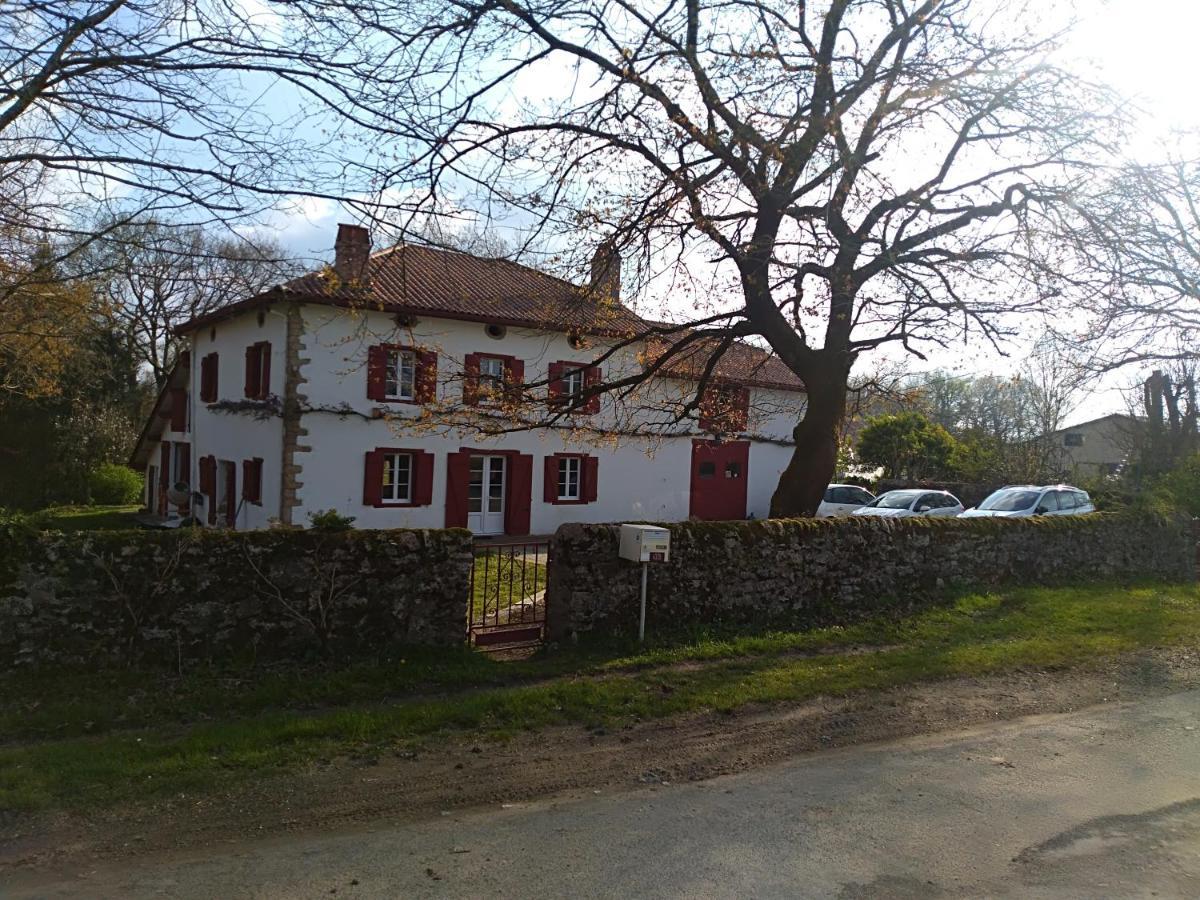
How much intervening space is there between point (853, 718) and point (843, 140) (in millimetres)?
6485

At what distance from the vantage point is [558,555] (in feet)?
28.4

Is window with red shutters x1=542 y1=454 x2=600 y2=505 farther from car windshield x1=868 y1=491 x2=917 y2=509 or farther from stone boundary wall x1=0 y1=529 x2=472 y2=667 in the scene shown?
stone boundary wall x1=0 y1=529 x2=472 y2=667

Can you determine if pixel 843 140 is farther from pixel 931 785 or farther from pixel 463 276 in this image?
pixel 463 276

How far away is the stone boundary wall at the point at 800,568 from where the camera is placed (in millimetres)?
8695

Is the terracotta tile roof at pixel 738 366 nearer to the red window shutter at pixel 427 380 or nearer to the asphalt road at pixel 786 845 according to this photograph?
the red window shutter at pixel 427 380

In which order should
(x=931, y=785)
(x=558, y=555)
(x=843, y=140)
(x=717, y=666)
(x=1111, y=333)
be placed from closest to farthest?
(x=931, y=785), (x=717, y=666), (x=558, y=555), (x=843, y=140), (x=1111, y=333)

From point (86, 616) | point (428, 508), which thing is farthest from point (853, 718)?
point (428, 508)

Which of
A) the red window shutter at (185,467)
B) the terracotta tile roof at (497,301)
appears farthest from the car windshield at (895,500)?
the red window shutter at (185,467)

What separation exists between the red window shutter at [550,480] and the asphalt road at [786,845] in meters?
18.2

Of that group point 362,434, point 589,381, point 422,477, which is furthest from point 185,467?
point 589,381

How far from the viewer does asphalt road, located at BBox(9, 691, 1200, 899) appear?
3.91 metres

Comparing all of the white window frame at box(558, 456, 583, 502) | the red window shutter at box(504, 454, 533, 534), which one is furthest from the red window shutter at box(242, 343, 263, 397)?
the white window frame at box(558, 456, 583, 502)

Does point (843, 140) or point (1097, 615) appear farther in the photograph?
point (1097, 615)

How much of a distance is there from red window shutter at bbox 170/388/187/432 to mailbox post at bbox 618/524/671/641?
23.8 metres
